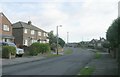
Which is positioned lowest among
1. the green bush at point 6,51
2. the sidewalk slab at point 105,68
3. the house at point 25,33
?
the sidewalk slab at point 105,68

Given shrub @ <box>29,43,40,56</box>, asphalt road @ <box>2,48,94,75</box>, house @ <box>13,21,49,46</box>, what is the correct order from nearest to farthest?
asphalt road @ <box>2,48,94,75</box>
shrub @ <box>29,43,40,56</box>
house @ <box>13,21,49,46</box>

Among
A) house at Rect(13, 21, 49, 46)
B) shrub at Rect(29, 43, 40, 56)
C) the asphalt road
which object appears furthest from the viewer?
house at Rect(13, 21, 49, 46)

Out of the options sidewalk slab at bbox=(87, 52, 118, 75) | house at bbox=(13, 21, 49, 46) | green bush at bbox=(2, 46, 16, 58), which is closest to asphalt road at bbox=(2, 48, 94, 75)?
sidewalk slab at bbox=(87, 52, 118, 75)

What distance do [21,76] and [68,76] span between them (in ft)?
10.2

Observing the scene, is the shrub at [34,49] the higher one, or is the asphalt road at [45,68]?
the shrub at [34,49]

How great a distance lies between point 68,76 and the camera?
59.7 feet

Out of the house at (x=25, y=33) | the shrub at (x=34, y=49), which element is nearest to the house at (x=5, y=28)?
the house at (x=25, y=33)

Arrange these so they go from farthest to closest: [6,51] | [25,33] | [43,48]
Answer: [25,33]
[43,48]
[6,51]

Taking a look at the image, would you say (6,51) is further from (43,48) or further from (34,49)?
(43,48)

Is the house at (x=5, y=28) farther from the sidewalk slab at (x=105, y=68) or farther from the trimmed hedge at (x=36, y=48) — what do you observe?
the sidewalk slab at (x=105, y=68)

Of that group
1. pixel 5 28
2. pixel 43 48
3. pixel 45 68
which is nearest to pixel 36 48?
pixel 43 48

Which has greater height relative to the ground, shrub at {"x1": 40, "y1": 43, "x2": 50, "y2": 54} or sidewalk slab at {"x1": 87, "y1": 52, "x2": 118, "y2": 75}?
shrub at {"x1": 40, "y1": 43, "x2": 50, "y2": 54}

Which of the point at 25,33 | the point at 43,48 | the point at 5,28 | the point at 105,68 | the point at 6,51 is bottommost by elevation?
the point at 105,68

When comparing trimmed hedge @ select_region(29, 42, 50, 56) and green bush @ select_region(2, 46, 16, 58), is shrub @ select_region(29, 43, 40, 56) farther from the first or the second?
green bush @ select_region(2, 46, 16, 58)
